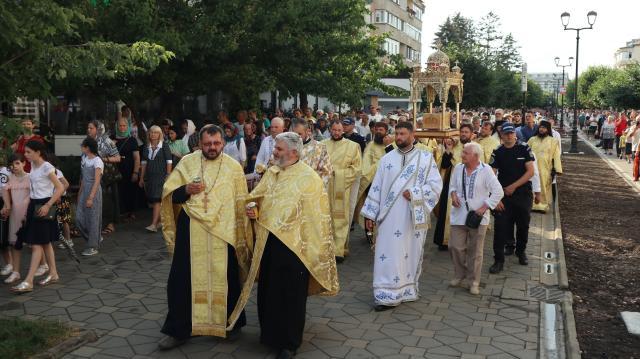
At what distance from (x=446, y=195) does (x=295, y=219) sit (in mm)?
4960

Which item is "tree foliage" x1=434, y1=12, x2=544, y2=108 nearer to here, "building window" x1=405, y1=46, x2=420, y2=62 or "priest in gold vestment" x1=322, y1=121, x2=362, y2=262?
"building window" x1=405, y1=46, x2=420, y2=62

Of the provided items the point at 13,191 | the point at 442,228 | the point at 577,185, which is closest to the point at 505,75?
the point at 577,185

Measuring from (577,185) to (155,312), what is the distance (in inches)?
600

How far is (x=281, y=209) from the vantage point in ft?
18.2

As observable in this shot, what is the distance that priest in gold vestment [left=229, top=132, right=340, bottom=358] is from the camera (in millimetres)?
5523

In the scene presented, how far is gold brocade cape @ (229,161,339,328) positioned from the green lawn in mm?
1610

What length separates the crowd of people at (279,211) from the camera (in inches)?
221

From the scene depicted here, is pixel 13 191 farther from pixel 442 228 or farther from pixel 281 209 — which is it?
pixel 442 228

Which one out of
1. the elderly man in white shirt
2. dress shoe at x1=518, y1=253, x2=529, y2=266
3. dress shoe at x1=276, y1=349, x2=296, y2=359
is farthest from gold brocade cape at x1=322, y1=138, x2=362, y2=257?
dress shoe at x1=276, y1=349, x2=296, y2=359

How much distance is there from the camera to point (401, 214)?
704 cm

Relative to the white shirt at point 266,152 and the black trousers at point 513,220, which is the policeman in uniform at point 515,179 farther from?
the white shirt at point 266,152

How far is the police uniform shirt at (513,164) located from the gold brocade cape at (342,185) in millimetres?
1949

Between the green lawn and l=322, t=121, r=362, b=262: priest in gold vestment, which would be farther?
l=322, t=121, r=362, b=262: priest in gold vestment

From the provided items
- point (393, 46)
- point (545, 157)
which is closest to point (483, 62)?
point (393, 46)
